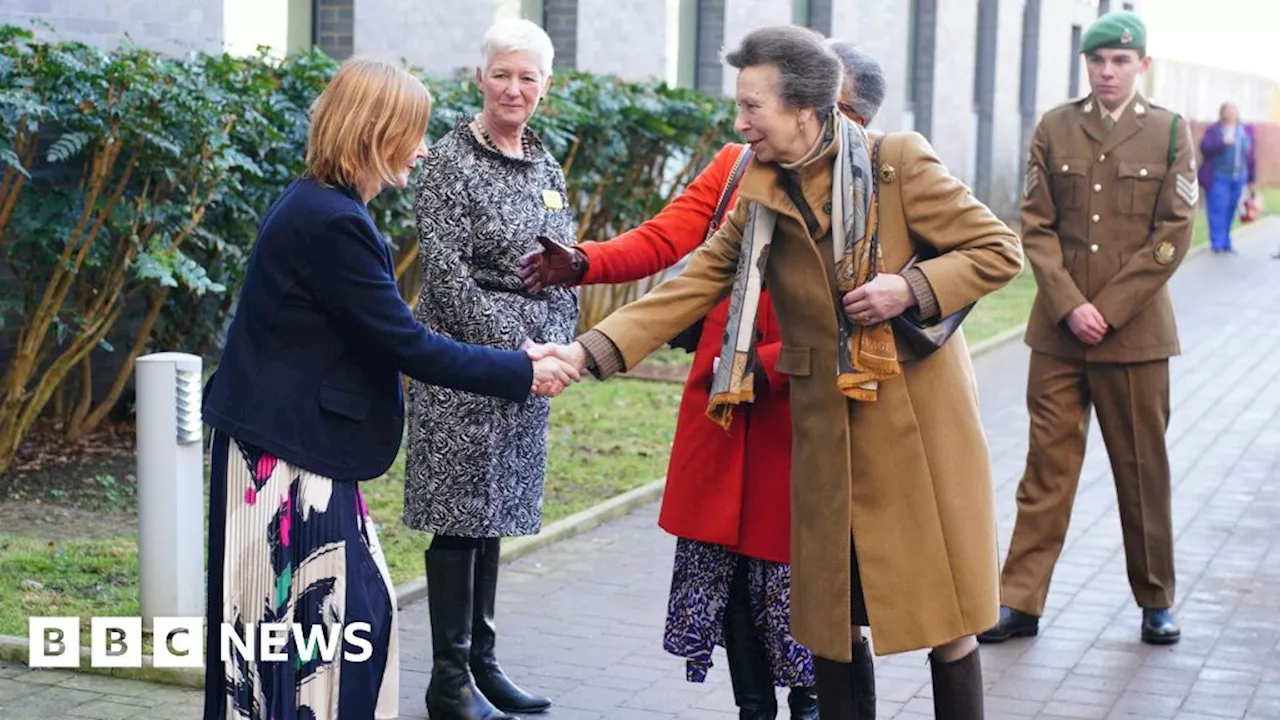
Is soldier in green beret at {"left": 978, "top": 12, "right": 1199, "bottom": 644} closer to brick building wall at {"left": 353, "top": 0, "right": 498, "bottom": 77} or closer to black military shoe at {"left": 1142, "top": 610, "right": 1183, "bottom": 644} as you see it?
black military shoe at {"left": 1142, "top": 610, "right": 1183, "bottom": 644}

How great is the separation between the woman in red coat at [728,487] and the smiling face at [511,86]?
0.42m

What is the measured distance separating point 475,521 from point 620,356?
3.04 ft

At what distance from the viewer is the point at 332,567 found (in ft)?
13.7

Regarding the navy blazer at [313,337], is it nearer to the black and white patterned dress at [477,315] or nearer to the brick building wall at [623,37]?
the black and white patterned dress at [477,315]

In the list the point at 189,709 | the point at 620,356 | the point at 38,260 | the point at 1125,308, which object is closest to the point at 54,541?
the point at 38,260

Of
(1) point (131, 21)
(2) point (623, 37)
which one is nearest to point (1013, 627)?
(1) point (131, 21)

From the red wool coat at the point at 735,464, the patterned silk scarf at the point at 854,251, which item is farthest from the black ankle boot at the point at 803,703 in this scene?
the patterned silk scarf at the point at 854,251

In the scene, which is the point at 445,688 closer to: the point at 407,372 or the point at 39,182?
the point at 407,372

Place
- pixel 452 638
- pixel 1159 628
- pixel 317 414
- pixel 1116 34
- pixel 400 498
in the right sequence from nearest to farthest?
pixel 317 414 → pixel 452 638 → pixel 1116 34 → pixel 1159 628 → pixel 400 498

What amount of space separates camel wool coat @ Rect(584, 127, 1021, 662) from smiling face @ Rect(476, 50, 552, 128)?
3.79 feet

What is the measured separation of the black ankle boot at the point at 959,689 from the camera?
4.50 metres

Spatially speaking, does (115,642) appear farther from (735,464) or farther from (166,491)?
(735,464)

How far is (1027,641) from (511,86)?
2874mm

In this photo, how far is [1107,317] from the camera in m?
6.55
